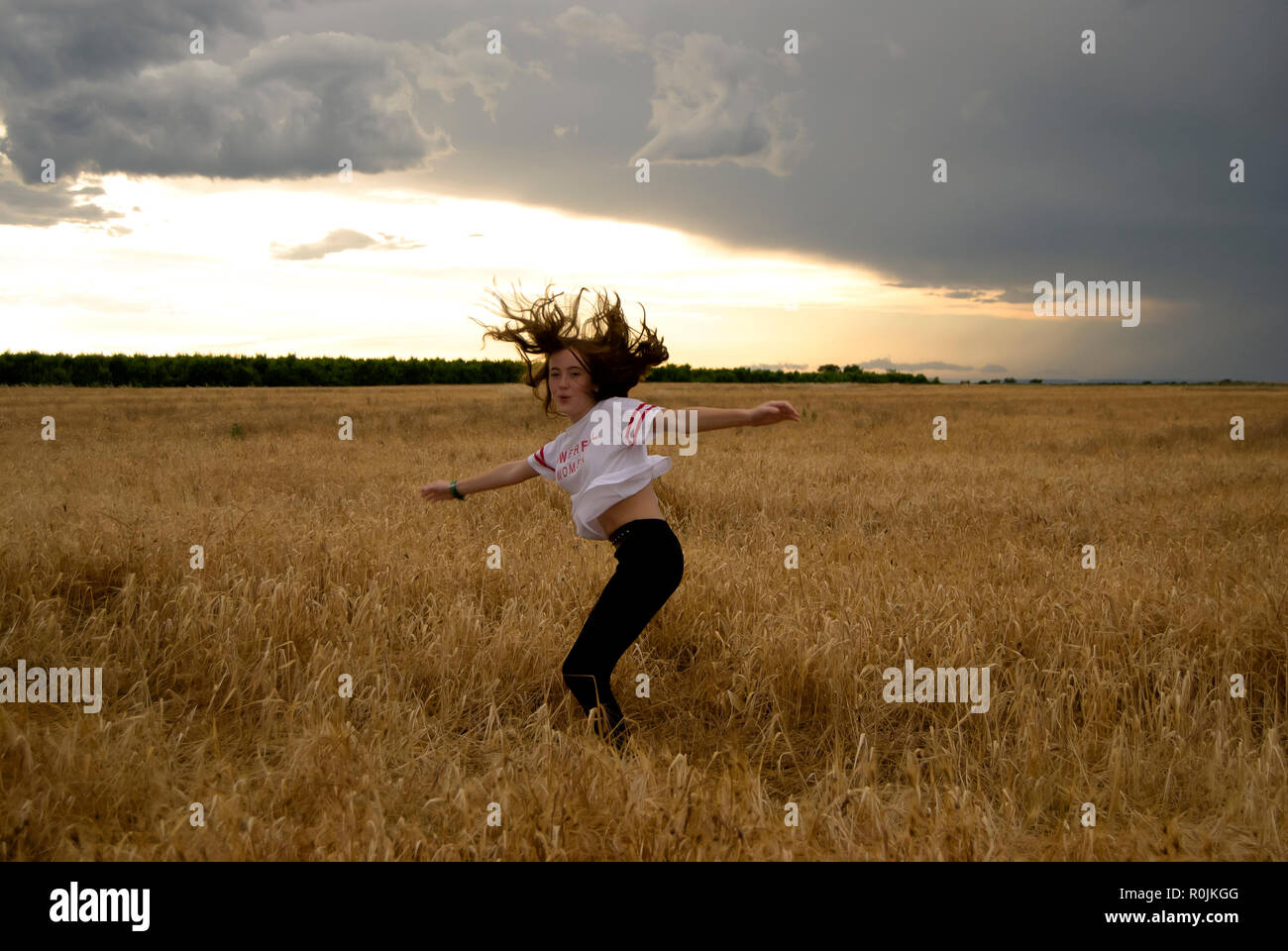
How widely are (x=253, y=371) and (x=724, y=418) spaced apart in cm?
7893

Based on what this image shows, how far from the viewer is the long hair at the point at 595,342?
3664 millimetres

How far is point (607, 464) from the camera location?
11.5 feet

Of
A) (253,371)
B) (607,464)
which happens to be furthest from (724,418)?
(253,371)

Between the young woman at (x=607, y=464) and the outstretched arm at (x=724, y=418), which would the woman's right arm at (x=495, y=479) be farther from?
the outstretched arm at (x=724, y=418)

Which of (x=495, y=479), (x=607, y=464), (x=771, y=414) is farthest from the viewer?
(x=495, y=479)

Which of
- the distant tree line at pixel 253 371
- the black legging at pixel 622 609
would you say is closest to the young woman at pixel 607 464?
the black legging at pixel 622 609

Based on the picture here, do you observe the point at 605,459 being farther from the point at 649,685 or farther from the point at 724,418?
the point at 649,685

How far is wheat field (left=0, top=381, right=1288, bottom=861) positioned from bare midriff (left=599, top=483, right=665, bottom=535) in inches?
37.4

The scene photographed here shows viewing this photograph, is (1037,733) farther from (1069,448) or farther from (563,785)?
(1069,448)

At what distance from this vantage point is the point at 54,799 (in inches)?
112

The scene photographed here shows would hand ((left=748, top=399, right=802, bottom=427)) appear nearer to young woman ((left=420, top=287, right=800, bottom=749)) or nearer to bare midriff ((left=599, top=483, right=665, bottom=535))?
young woman ((left=420, top=287, right=800, bottom=749))

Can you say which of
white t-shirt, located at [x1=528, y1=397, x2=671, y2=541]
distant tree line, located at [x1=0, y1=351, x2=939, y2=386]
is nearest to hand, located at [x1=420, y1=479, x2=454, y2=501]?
white t-shirt, located at [x1=528, y1=397, x2=671, y2=541]

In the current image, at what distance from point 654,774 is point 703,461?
9297 mm
